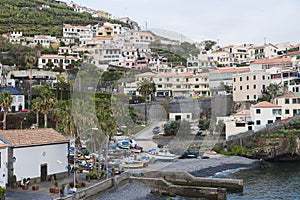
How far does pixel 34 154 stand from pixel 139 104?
17980 millimetres

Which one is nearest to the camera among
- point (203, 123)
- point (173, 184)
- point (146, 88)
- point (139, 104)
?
point (173, 184)

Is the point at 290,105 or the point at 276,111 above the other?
the point at 290,105

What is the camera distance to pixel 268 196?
2622 cm

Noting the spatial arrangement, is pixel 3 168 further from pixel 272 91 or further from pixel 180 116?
pixel 272 91

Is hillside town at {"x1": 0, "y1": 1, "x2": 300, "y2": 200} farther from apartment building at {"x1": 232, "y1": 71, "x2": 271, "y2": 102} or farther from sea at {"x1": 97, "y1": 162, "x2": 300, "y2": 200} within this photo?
sea at {"x1": 97, "y1": 162, "x2": 300, "y2": 200}

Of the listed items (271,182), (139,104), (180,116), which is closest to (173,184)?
(271,182)

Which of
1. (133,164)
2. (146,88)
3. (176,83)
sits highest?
(176,83)

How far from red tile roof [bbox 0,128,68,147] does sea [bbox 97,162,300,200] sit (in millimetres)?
4906

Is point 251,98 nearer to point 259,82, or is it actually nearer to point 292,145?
point 259,82

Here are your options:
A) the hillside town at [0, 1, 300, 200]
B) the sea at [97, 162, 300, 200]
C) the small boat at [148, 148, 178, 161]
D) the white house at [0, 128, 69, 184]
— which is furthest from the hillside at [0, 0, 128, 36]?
the white house at [0, 128, 69, 184]

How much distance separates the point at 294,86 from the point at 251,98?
5934mm

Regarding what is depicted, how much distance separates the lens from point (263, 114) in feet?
157

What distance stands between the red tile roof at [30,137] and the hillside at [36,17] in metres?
77.3

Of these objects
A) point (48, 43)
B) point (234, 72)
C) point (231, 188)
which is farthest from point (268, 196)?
point (48, 43)
